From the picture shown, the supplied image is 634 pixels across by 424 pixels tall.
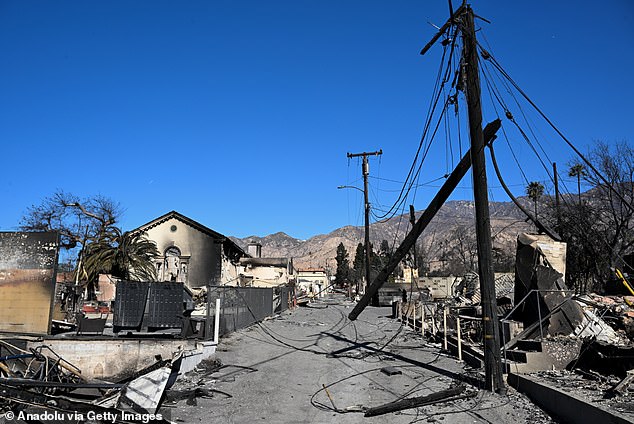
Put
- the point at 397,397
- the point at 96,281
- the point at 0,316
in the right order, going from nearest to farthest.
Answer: the point at 397,397
the point at 0,316
the point at 96,281

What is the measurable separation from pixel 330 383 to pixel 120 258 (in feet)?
91.6

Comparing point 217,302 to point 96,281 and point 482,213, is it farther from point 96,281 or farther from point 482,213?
point 96,281

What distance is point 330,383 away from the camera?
1115 centimetres

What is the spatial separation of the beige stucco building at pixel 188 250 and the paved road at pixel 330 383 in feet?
91.8

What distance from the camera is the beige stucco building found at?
150 feet

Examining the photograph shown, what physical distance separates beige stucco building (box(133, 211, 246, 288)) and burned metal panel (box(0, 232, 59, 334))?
2565 centimetres

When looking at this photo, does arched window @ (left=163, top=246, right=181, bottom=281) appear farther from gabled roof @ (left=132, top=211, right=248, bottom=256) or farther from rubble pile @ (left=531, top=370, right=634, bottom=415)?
rubble pile @ (left=531, top=370, right=634, bottom=415)

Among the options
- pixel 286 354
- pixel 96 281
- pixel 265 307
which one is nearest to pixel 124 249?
pixel 96 281

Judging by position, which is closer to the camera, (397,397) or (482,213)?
(397,397)

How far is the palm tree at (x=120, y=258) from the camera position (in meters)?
33.9

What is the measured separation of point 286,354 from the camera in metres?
15.3

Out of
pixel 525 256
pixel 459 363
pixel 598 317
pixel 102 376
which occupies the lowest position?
pixel 102 376

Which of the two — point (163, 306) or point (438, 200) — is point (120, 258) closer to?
point (163, 306)

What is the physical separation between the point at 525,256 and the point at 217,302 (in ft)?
33.9
